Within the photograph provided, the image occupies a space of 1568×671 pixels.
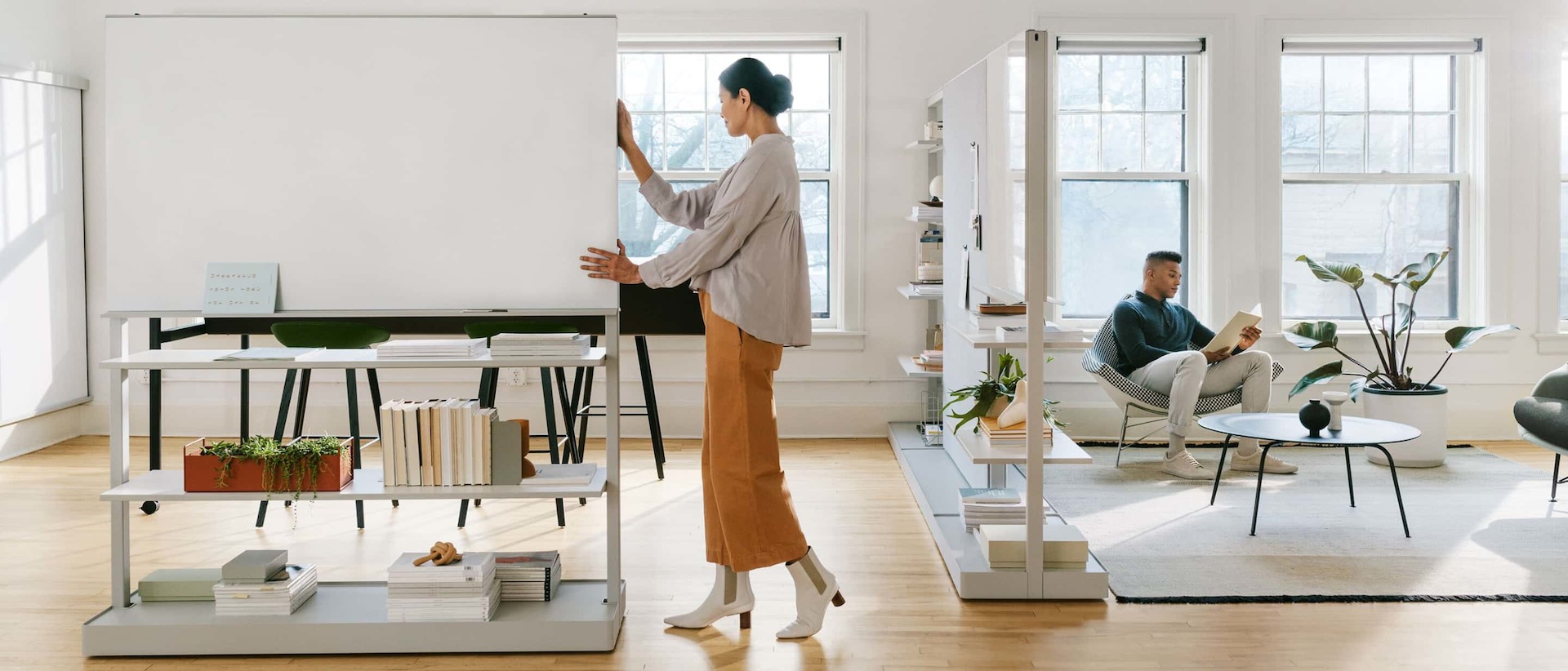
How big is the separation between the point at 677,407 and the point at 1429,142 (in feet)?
14.5

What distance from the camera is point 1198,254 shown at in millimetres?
6316

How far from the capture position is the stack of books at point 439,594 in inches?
121

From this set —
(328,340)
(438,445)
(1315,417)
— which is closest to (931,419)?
(1315,417)

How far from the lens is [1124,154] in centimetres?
634

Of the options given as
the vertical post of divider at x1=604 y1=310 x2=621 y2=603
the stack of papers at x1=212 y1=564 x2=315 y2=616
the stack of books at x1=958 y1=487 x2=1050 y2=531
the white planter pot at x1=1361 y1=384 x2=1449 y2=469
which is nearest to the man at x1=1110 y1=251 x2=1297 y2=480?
the white planter pot at x1=1361 y1=384 x2=1449 y2=469

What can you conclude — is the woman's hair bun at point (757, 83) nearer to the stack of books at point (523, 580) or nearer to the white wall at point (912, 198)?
the stack of books at point (523, 580)

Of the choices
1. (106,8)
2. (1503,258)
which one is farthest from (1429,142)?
(106,8)

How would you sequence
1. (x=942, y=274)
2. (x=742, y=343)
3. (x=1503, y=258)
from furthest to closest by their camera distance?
(x=1503, y=258) → (x=942, y=274) → (x=742, y=343)

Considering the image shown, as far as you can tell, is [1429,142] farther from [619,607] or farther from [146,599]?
[146,599]

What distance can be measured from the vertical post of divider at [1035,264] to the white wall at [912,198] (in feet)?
9.39

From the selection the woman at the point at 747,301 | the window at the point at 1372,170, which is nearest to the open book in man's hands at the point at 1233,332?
the window at the point at 1372,170

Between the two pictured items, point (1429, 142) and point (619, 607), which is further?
point (1429, 142)

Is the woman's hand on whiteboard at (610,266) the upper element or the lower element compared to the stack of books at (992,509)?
upper

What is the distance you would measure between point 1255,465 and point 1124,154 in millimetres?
1896
